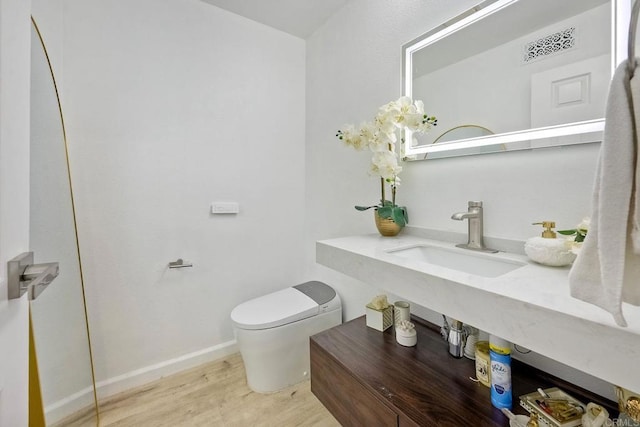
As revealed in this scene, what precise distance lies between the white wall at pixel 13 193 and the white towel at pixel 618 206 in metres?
1.03

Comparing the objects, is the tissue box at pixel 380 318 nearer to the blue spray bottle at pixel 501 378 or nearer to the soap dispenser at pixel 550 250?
the blue spray bottle at pixel 501 378

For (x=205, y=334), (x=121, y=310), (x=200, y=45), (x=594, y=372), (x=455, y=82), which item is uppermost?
(x=200, y=45)

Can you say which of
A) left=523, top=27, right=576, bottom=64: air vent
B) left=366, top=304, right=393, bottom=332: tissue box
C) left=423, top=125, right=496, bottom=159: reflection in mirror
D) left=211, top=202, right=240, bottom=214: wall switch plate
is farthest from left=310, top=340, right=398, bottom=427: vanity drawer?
left=523, top=27, right=576, bottom=64: air vent

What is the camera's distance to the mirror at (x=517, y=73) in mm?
806

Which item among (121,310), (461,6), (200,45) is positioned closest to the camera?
(461,6)

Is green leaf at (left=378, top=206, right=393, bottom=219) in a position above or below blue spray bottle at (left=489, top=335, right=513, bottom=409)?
above

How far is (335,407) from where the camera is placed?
3.31ft

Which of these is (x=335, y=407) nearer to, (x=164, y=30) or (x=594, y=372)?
(x=594, y=372)

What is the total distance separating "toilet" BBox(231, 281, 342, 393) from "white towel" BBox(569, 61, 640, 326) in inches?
51.2

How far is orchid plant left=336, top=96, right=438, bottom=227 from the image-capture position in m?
1.16

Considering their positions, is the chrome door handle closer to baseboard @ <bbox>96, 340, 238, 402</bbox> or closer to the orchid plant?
the orchid plant

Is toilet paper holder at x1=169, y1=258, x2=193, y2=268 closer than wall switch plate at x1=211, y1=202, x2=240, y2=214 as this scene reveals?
Yes

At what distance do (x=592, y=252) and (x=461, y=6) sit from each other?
3.77 ft

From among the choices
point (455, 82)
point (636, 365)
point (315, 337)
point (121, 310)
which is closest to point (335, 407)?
point (315, 337)
